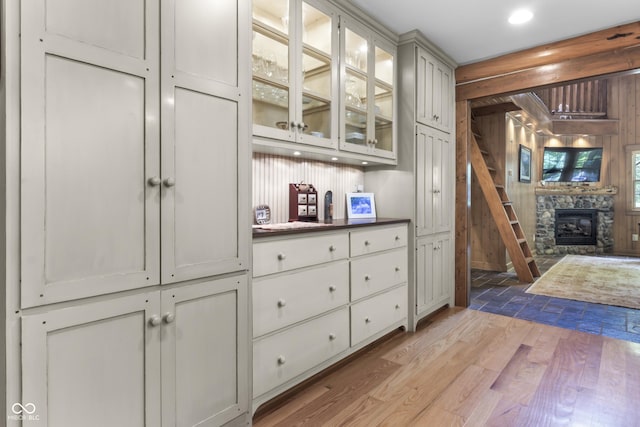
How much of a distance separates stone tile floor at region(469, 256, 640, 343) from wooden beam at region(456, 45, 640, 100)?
85.8 inches

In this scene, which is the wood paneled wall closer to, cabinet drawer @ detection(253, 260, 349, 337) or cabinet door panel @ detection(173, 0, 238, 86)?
cabinet drawer @ detection(253, 260, 349, 337)

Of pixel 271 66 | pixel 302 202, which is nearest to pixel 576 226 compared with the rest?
pixel 302 202

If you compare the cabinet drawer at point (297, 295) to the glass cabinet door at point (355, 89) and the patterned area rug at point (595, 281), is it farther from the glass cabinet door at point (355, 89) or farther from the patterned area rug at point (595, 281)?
the patterned area rug at point (595, 281)

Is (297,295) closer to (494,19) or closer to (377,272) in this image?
(377,272)

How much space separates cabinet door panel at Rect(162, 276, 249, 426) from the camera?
1.42m

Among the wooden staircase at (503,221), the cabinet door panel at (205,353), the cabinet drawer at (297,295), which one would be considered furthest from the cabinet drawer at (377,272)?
the wooden staircase at (503,221)

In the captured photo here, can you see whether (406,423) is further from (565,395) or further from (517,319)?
(517,319)

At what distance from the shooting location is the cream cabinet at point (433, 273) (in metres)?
3.18

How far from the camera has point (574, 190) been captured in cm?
770

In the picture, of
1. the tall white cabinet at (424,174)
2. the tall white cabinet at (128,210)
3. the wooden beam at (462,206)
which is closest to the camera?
the tall white cabinet at (128,210)

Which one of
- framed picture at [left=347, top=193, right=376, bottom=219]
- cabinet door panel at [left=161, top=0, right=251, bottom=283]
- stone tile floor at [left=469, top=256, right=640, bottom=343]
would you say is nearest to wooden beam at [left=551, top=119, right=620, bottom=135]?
stone tile floor at [left=469, top=256, right=640, bottom=343]

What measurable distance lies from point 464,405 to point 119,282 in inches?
72.7

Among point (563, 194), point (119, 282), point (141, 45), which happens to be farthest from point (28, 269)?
point (563, 194)

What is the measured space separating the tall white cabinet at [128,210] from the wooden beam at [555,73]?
2808 millimetres
